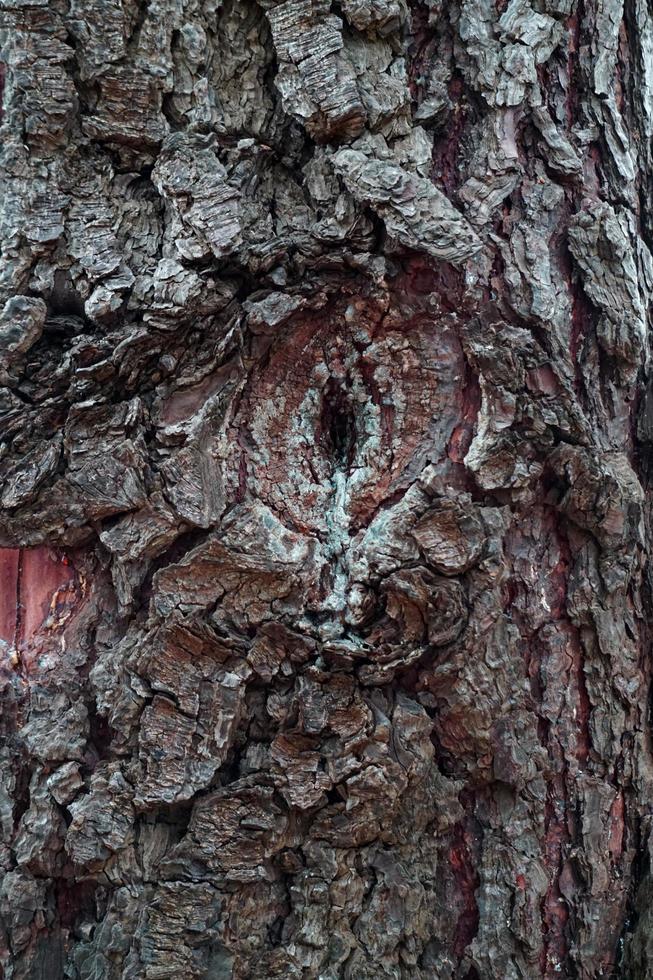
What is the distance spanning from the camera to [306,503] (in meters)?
1.35

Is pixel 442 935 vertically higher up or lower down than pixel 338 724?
lower down

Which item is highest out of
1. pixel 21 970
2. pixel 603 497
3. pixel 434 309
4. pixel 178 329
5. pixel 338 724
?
pixel 434 309

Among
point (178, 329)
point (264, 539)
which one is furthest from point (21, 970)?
point (178, 329)

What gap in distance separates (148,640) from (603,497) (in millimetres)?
809

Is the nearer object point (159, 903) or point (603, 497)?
point (159, 903)

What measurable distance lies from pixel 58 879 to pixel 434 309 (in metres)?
1.15

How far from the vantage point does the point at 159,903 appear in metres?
1.25

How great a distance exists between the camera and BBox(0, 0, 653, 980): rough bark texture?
1.27 m

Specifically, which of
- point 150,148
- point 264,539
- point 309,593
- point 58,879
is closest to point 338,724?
point 309,593

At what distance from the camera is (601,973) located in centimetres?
136

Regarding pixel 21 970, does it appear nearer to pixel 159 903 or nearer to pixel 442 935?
pixel 159 903

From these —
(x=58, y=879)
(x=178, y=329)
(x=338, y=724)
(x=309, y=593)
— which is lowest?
(x=58, y=879)

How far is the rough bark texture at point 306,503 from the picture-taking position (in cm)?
127

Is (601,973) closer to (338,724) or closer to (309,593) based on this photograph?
(338,724)
